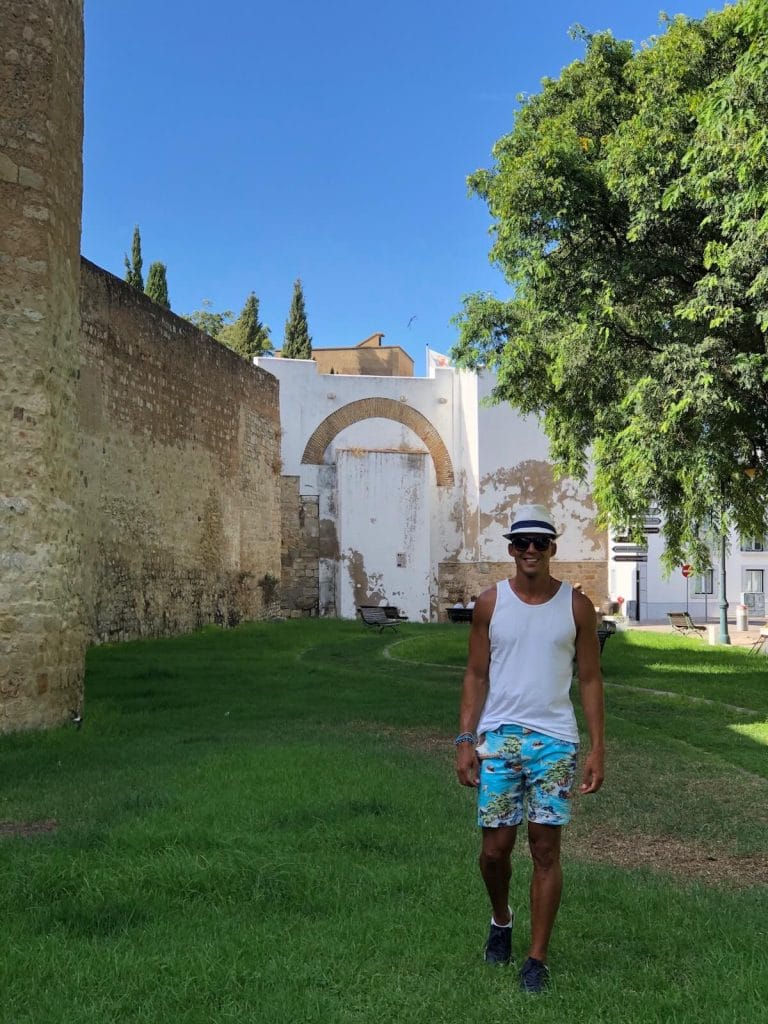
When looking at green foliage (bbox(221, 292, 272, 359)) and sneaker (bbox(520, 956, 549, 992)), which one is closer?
sneaker (bbox(520, 956, 549, 992))

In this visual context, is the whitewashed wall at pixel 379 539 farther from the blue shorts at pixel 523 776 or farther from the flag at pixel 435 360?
the blue shorts at pixel 523 776

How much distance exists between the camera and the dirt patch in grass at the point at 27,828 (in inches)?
191

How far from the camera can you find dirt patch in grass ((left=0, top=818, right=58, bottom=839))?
4848 millimetres

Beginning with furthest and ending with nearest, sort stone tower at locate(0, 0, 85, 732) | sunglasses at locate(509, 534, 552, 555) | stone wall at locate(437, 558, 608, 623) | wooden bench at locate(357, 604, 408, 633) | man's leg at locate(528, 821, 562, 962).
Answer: stone wall at locate(437, 558, 608, 623)
wooden bench at locate(357, 604, 408, 633)
stone tower at locate(0, 0, 85, 732)
sunglasses at locate(509, 534, 552, 555)
man's leg at locate(528, 821, 562, 962)

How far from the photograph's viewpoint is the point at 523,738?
3.23 m

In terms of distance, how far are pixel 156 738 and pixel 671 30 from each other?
9.88 meters

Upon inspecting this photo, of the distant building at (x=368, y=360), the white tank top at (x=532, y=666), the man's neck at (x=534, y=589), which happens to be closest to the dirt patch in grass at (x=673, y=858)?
the white tank top at (x=532, y=666)

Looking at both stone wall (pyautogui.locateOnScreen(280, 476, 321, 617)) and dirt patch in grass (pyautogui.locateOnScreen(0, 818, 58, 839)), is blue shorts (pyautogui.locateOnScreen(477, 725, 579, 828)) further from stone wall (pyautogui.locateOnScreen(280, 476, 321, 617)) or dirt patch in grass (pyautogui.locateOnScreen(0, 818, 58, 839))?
stone wall (pyautogui.locateOnScreen(280, 476, 321, 617))

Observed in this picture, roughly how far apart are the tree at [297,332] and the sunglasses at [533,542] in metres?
42.8

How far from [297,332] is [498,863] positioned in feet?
146

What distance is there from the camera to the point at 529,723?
3225 millimetres

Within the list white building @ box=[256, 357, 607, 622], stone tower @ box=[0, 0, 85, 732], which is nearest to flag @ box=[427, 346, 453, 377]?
white building @ box=[256, 357, 607, 622]

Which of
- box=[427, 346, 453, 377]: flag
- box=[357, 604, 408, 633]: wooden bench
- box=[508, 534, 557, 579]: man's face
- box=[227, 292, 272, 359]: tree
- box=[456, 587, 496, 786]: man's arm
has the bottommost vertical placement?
box=[357, 604, 408, 633]: wooden bench

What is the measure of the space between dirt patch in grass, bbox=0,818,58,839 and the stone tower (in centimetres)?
267
